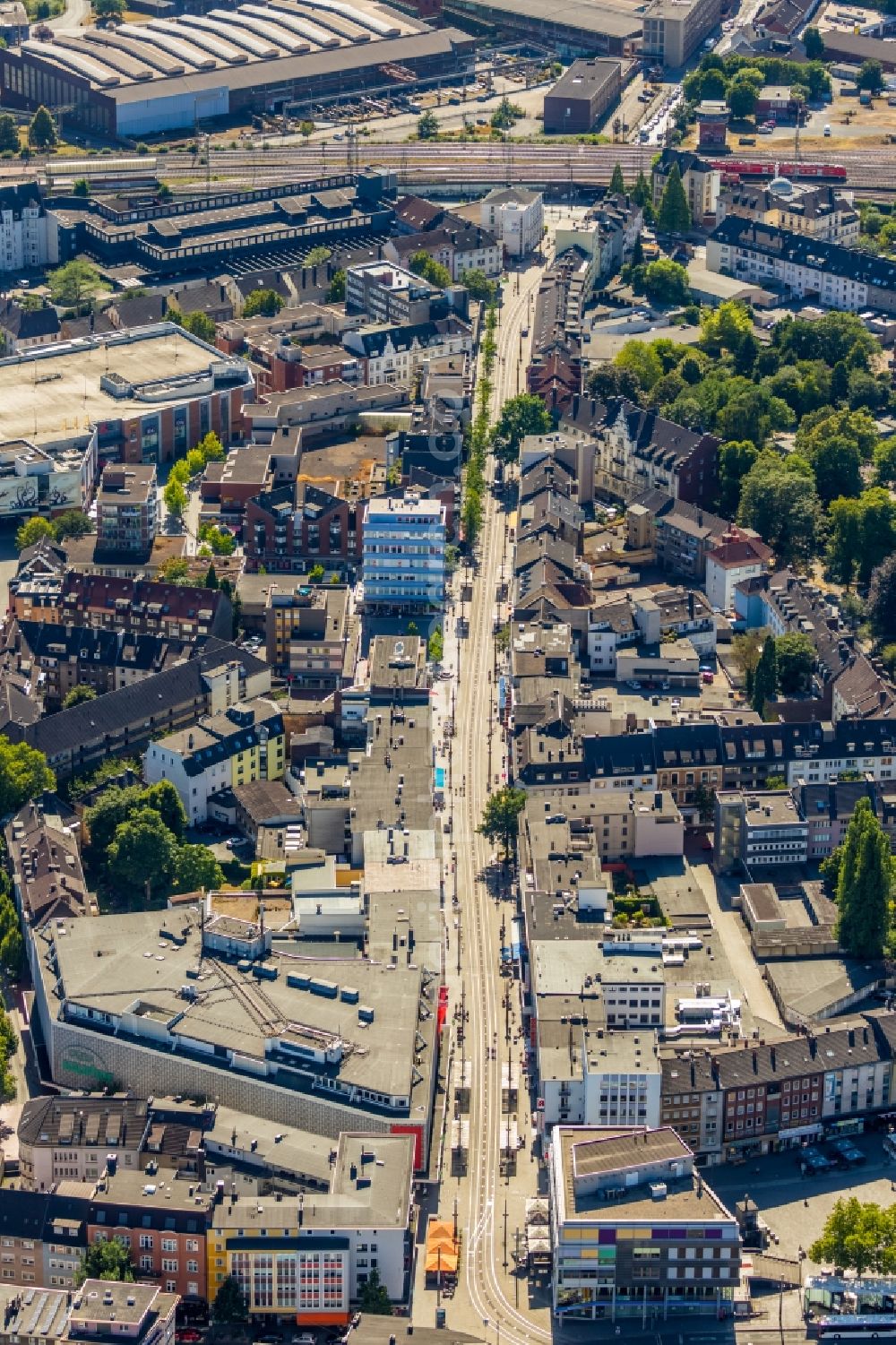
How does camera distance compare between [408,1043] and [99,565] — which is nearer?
[408,1043]

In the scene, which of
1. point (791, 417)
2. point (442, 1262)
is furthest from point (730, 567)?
point (442, 1262)

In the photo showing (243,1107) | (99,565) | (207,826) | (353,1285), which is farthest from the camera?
(99,565)

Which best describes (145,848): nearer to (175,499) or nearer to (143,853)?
(143,853)

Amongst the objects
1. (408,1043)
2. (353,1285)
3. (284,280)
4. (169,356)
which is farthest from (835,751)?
(284,280)

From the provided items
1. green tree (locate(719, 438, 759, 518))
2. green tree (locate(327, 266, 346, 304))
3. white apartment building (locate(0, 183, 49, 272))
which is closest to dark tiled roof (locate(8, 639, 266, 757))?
green tree (locate(719, 438, 759, 518))

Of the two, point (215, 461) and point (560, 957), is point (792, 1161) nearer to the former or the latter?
point (560, 957)

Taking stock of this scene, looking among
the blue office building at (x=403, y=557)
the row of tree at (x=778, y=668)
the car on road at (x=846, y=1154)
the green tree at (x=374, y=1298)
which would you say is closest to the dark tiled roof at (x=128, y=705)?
the blue office building at (x=403, y=557)

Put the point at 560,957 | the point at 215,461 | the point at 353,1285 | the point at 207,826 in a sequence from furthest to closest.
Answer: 1. the point at 215,461
2. the point at 207,826
3. the point at 560,957
4. the point at 353,1285
